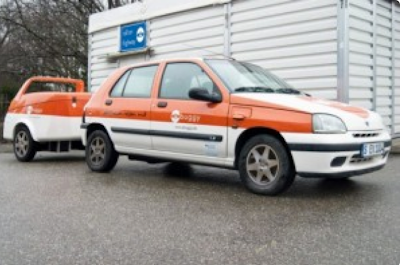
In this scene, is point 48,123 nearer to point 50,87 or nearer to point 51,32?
point 51,32

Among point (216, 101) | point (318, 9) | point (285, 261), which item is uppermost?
point (318, 9)

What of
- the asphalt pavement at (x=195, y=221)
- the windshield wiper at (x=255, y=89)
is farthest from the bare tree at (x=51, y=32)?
the windshield wiper at (x=255, y=89)

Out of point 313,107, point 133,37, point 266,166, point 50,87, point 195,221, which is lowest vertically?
point 195,221

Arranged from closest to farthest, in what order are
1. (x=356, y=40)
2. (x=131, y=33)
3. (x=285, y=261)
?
(x=285, y=261)
(x=356, y=40)
(x=131, y=33)

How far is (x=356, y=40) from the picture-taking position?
332 inches

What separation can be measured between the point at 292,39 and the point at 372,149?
4.31 m

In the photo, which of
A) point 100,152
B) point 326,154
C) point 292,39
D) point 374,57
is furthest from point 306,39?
A: point 326,154

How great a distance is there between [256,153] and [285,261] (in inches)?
83.3

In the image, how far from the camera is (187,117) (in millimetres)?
5691

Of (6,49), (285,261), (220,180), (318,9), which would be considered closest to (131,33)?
(318,9)

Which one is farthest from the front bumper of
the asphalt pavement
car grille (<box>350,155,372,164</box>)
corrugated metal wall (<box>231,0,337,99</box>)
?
corrugated metal wall (<box>231,0,337,99</box>)

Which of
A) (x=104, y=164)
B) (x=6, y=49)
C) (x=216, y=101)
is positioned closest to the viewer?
(x=216, y=101)

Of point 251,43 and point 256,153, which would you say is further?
point 251,43

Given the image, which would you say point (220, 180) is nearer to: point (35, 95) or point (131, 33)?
point (35, 95)
